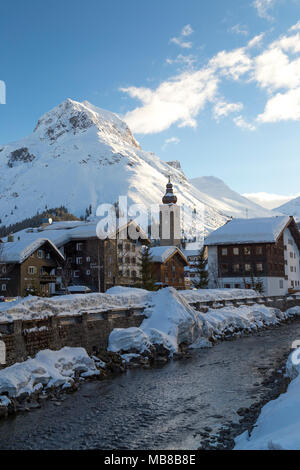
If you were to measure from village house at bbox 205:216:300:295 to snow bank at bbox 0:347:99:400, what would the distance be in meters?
44.7

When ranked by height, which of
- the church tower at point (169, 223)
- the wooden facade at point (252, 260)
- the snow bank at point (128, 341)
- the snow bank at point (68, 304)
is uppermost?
the church tower at point (169, 223)

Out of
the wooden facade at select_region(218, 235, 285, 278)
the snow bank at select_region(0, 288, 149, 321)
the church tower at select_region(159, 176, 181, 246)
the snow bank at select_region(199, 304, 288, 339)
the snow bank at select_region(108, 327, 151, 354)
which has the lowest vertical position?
the snow bank at select_region(199, 304, 288, 339)

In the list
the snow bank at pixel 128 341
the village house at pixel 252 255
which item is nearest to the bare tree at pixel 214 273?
the village house at pixel 252 255

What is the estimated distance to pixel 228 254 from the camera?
66.1 metres

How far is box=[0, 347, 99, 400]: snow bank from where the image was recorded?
1586 centimetres

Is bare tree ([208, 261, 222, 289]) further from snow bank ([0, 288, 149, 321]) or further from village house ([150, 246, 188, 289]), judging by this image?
snow bank ([0, 288, 149, 321])

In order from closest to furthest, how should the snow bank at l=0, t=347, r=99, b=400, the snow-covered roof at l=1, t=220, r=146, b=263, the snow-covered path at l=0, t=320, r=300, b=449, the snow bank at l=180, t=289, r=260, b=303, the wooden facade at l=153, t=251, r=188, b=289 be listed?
1. the snow-covered path at l=0, t=320, r=300, b=449
2. the snow bank at l=0, t=347, r=99, b=400
3. the snow bank at l=180, t=289, r=260, b=303
4. the snow-covered roof at l=1, t=220, r=146, b=263
5. the wooden facade at l=153, t=251, r=188, b=289

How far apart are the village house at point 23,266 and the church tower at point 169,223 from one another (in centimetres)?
4763

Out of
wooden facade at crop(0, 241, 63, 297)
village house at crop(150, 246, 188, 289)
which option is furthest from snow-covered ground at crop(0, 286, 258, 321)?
village house at crop(150, 246, 188, 289)

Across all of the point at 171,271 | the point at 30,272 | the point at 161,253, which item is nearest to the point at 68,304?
the point at 30,272

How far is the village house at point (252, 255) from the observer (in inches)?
Result: 2484

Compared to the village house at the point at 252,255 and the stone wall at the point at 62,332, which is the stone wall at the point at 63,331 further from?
the village house at the point at 252,255

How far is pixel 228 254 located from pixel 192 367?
4458cm

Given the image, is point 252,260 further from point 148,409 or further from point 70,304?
point 148,409
